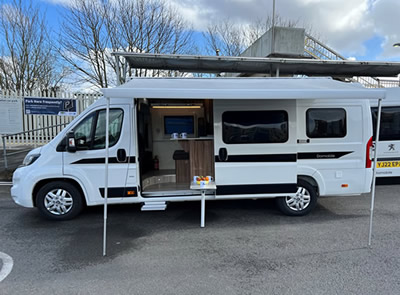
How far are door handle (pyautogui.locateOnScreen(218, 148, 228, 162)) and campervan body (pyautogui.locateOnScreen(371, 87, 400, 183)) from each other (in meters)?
4.70

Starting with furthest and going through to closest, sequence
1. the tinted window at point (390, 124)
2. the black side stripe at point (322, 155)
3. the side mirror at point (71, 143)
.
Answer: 1. the tinted window at point (390, 124)
2. the black side stripe at point (322, 155)
3. the side mirror at point (71, 143)

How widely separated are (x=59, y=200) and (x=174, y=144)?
340cm

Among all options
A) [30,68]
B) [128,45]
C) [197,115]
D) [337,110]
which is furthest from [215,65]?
[30,68]

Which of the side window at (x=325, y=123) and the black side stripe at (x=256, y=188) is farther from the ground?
the side window at (x=325, y=123)

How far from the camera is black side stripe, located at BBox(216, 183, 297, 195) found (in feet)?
14.5

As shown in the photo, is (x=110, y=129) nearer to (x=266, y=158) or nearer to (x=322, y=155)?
(x=266, y=158)

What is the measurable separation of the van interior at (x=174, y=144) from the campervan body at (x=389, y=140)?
4568 mm

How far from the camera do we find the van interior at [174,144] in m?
5.11

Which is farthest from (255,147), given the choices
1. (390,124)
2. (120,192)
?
(390,124)

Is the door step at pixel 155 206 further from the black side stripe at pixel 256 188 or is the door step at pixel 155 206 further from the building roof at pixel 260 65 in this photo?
the building roof at pixel 260 65

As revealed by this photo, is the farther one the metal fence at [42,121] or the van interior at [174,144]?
the metal fence at [42,121]

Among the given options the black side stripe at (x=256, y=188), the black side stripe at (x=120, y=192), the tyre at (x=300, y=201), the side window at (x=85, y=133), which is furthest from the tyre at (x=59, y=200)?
the tyre at (x=300, y=201)

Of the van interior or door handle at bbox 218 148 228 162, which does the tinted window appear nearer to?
the van interior

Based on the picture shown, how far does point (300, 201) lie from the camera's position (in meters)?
4.67
